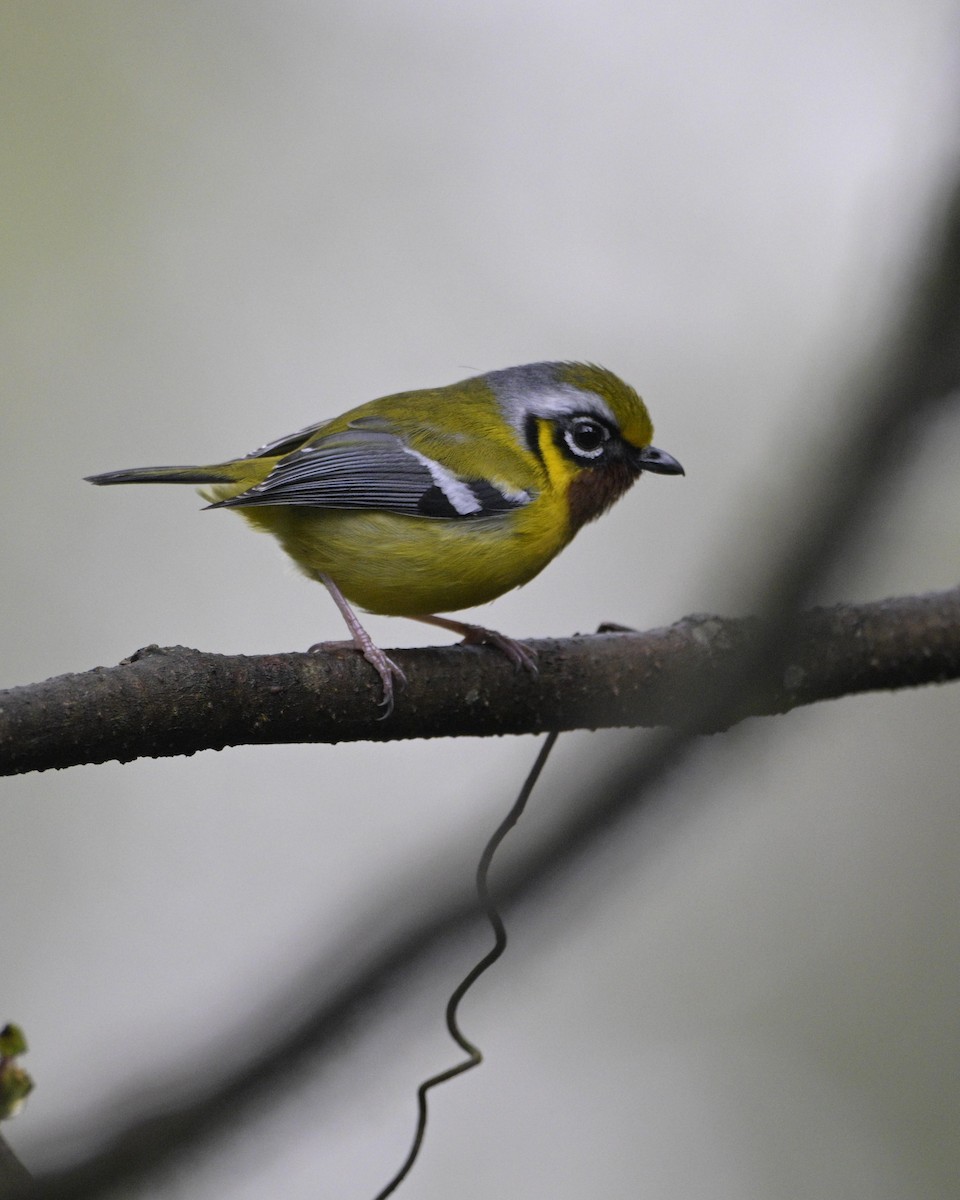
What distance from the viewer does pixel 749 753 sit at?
3.79ft

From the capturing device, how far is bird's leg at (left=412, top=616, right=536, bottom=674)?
331 cm

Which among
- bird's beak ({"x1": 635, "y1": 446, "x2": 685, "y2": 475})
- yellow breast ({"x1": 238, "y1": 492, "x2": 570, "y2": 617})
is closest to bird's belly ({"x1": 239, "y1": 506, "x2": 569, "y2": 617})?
yellow breast ({"x1": 238, "y1": 492, "x2": 570, "y2": 617})

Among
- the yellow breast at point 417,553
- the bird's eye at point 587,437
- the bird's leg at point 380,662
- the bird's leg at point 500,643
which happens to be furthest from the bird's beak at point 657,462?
the bird's leg at point 380,662

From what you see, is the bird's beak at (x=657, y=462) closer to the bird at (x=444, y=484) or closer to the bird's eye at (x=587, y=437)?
the bird at (x=444, y=484)

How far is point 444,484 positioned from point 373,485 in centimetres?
24

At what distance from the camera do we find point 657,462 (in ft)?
13.3

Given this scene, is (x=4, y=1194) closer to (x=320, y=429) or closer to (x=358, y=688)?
(x=358, y=688)

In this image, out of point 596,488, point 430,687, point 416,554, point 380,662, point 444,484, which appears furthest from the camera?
point 596,488

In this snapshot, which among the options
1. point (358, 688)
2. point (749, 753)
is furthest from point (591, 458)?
point (749, 753)

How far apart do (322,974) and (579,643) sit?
7.90ft

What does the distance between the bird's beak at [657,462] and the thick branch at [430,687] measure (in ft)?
2.73

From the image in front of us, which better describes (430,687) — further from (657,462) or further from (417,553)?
(657,462)

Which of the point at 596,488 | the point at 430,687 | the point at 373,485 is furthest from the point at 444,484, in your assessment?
the point at 430,687

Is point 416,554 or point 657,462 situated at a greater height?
point 416,554
